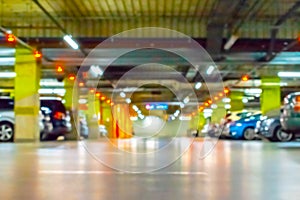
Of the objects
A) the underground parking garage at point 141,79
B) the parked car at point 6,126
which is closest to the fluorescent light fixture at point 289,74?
the underground parking garage at point 141,79

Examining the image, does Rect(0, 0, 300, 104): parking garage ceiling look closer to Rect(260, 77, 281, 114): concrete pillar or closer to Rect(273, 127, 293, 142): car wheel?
Rect(273, 127, 293, 142): car wheel

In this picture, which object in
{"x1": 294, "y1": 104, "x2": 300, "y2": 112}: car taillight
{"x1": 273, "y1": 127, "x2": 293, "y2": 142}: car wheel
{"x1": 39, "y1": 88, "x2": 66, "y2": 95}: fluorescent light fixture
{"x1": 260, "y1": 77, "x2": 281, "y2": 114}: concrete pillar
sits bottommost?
{"x1": 273, "y1": 127, "x2": 293, "y2": 142}: car wheel

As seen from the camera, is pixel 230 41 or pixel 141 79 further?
pixel 141 79

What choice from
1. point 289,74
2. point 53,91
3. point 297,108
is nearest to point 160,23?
point 297,108

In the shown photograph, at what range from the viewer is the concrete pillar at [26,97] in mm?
20370

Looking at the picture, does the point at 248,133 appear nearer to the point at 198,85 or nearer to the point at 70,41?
the point at 198,85

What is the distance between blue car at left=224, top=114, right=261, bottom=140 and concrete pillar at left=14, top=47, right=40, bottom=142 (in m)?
8.94

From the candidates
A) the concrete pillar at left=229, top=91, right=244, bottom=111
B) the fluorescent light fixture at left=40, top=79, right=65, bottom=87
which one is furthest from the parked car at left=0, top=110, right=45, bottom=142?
the concrete pillar at left=229, top=91, right=244, bottom=111

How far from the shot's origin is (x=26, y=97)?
69.9ft

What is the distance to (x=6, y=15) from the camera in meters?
17.6

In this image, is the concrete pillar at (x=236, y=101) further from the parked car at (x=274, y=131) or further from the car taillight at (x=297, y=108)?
the car taillight at (x=297, y=108)

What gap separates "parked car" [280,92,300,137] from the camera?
13305mm

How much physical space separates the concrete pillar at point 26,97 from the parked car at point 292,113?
9976 millimetres

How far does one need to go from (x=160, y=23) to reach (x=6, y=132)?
684cm
